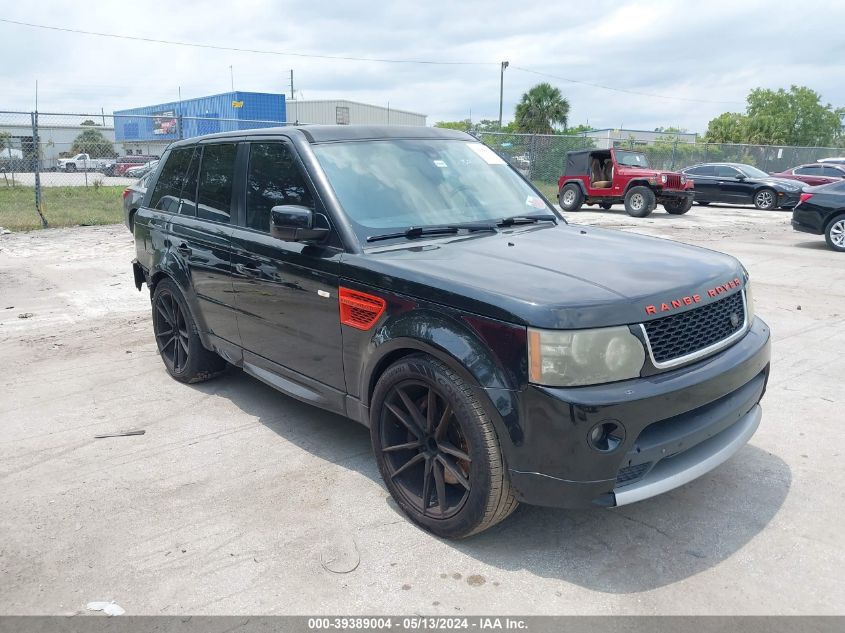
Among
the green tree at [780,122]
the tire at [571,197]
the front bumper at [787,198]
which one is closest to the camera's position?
the tire at [571,197]

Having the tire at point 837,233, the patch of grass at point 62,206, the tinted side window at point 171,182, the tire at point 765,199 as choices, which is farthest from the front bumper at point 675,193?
the tinted side window at point 171,182

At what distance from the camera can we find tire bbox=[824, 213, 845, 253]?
11.8m

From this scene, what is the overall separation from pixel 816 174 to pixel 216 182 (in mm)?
23580

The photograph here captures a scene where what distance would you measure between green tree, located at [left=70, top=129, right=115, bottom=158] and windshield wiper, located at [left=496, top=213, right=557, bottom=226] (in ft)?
58.7

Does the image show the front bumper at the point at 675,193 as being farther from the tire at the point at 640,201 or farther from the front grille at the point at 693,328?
the front grille at the point at 693,328

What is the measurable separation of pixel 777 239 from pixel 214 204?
12758 millimetres

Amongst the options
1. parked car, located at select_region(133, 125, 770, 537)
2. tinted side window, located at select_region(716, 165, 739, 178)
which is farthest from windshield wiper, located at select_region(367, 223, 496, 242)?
tinted side window, located at select_region(716, 165, 739, 178)

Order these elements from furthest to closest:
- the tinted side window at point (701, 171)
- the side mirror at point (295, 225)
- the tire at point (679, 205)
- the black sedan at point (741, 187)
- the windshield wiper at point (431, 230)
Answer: the tinted side window at point (701, 171), the black sedan at point (741, 187), the tire at point (679, 205), the windshield wiper at point (431, 230), the side mirror at point (295, 225)

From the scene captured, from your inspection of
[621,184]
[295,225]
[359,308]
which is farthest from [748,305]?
[621,184]

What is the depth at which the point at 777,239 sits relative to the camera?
1384cm

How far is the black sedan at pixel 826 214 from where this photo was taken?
11.9 meters

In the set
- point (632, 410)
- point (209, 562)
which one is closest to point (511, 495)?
point (632, 410)

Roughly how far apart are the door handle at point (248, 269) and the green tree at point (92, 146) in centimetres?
1707

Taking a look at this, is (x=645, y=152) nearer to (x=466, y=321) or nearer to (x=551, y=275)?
(x=551, y=275)
